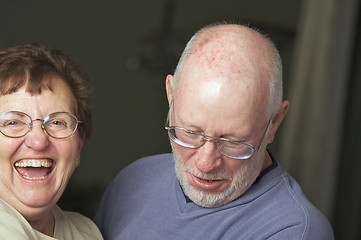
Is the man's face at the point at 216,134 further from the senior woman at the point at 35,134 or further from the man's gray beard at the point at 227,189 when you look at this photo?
the senior woman at the point at 35,134

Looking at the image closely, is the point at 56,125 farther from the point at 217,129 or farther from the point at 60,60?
Result: the point at 217,129

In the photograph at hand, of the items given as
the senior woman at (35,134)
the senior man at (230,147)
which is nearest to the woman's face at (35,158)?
the senior woman at (35,134)

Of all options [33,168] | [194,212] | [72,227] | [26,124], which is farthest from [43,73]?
[194,212]

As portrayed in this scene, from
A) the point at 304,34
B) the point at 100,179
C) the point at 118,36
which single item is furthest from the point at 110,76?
the point at 304,34

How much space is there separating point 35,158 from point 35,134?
0.08m

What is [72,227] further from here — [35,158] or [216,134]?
[216,134]

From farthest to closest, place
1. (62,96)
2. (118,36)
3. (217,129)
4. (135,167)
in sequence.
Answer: (118,36) < (135,167) < (62,96) < (217,129)

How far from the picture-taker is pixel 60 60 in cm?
175

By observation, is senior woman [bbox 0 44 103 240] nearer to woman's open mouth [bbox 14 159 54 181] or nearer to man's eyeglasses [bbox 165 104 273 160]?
woman's open mouth [bbox 14 159 54 181]

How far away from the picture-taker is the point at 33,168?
164cm

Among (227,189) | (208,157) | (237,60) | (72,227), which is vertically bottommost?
(72,227)

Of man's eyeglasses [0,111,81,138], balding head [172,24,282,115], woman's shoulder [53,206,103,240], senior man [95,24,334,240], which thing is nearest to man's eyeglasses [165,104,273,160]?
senior man [95,24,334,240]

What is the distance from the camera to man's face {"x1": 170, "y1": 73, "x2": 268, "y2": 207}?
1.56 meters

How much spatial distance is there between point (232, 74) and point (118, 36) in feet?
13.7
